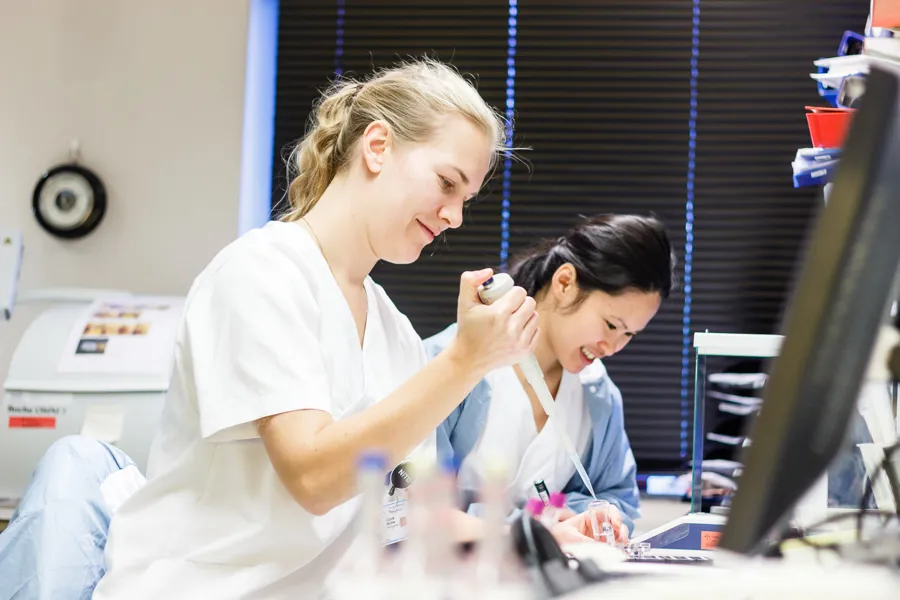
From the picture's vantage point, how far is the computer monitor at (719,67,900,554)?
518 mm

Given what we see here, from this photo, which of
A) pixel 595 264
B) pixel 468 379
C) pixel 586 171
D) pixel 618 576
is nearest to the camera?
pixel 618 576

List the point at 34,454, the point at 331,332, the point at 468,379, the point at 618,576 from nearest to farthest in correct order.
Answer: the point at 618,576
the point at 468,379
the point at 331,332
the point at 34,454

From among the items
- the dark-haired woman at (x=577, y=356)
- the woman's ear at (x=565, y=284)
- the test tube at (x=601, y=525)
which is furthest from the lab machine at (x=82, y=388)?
the test tube at (x=601, y=525)

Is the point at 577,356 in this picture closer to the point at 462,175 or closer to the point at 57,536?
the point at 462,175

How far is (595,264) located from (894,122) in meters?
1.49

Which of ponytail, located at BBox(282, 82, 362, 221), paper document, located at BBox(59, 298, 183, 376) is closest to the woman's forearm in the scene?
ponytail, located at BBox(282, 82, 362, 221)

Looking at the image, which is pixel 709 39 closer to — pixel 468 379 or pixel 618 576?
pixel 468 379

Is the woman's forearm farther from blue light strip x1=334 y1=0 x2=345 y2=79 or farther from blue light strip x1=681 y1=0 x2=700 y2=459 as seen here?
blue light strip x1=334 y1=0 x2=345 y2=79

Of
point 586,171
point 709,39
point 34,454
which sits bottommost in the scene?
point 34,454

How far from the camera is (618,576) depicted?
0.62m

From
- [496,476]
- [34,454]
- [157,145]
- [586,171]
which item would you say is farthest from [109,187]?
[496,476]

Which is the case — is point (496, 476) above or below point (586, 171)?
below

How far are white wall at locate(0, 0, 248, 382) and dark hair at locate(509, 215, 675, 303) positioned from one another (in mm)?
1396

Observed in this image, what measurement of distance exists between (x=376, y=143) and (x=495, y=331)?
1.43ft
